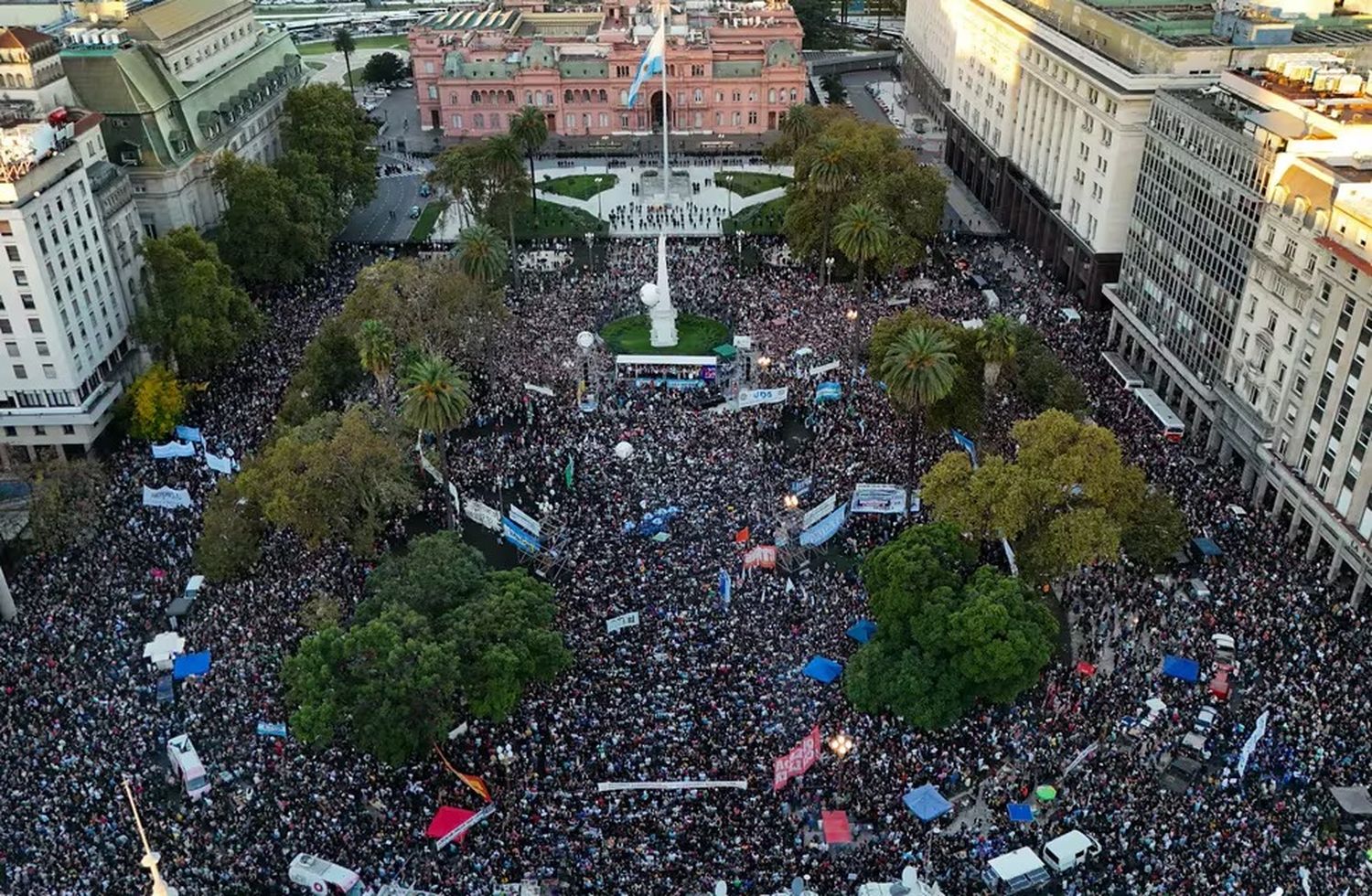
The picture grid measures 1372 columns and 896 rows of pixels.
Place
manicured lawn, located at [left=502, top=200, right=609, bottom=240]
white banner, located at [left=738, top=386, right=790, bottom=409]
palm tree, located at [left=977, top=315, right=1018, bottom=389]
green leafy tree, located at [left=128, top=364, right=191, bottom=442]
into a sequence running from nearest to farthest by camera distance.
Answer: palm tree, located at [left=977, top=315, right=1018, bottom=389]
green leafy tree, located at [left=128, top=364, right=191, bottom=442]
white banner, located at [left=738, top=386, right=790, bottom=409]
manicured lawn, located at [left=502, top=200, right=609, bottom=240]

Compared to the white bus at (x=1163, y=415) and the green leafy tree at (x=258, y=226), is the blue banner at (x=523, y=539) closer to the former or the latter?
the white bus at (x=1163, y=415)

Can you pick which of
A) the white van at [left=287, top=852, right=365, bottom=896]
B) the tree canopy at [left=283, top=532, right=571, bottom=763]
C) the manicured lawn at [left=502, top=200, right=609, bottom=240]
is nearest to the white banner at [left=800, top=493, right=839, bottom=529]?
the tree canopy at [left=283, top=532, right=571, bottom=763]

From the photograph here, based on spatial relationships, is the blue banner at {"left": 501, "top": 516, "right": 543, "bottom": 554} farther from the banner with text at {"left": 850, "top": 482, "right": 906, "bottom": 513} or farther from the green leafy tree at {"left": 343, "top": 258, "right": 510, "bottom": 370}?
the banner with text at {"left": 850, "top": 482, "right": 906, "bottom": 513}

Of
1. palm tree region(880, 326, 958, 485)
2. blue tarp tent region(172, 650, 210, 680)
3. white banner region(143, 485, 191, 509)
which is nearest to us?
blue tarp tent region(172, 650, 210, 680)

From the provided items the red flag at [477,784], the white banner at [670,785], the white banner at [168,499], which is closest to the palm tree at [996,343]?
the white banner at [670,785]

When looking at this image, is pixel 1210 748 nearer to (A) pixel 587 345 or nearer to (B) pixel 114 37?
(A) pixel 587 345
